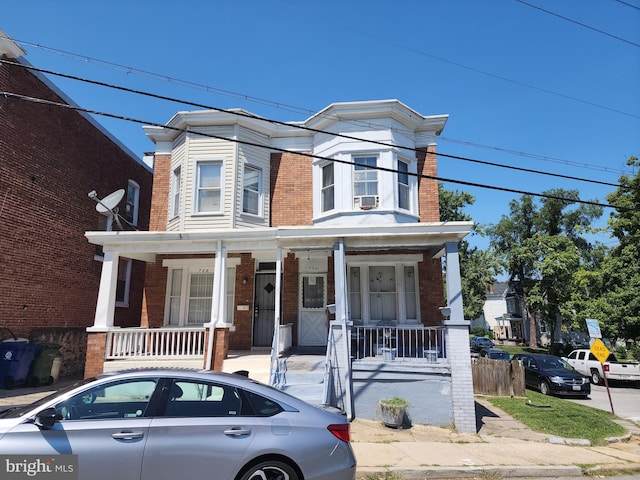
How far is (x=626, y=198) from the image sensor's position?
2227cm

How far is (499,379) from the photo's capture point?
1370cm

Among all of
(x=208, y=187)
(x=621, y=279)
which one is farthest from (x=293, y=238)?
(x=621, y=279)

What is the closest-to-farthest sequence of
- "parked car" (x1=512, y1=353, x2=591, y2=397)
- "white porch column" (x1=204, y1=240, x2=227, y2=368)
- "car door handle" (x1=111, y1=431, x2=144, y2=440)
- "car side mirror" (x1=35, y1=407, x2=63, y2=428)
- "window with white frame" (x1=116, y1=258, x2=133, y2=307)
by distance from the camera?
"car side mirror" (x1=35, y1=407, x2=63, y2=428), "car door handle" (x1=111, y1=431, x2=144, y2=440), "white porch column" (x1=204, y1=240, x2=227, y2=368), "parked car" (x1=512, y1=353, x2=591, y2=397), "window with white frame" (x1=116, y1=258, x2=133, y2=307)

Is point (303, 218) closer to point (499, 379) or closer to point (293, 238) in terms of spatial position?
point (293, 238)

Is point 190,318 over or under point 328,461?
over

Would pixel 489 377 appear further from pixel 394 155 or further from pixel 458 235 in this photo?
pixel 394 155

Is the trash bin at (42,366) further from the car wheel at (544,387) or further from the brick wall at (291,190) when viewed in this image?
the car wheel at (544,387)

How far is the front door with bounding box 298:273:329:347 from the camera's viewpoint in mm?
12078

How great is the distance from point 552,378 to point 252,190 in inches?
539

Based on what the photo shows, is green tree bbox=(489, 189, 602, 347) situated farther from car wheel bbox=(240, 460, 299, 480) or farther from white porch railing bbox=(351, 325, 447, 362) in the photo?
car wheel bbox=(240, 460, 299, 480)

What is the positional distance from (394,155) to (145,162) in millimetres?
13343

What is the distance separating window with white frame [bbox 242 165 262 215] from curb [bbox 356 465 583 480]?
29.6 ft

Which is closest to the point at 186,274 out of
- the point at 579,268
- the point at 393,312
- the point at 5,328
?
the point at 5,328

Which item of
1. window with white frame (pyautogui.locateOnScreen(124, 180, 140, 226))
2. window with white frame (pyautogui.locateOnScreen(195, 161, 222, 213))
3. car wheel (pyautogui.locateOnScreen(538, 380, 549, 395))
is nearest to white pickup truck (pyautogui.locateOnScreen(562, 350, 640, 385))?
car wheel (pyautogui.locateOnScreen(538, 380, 549, 395))
